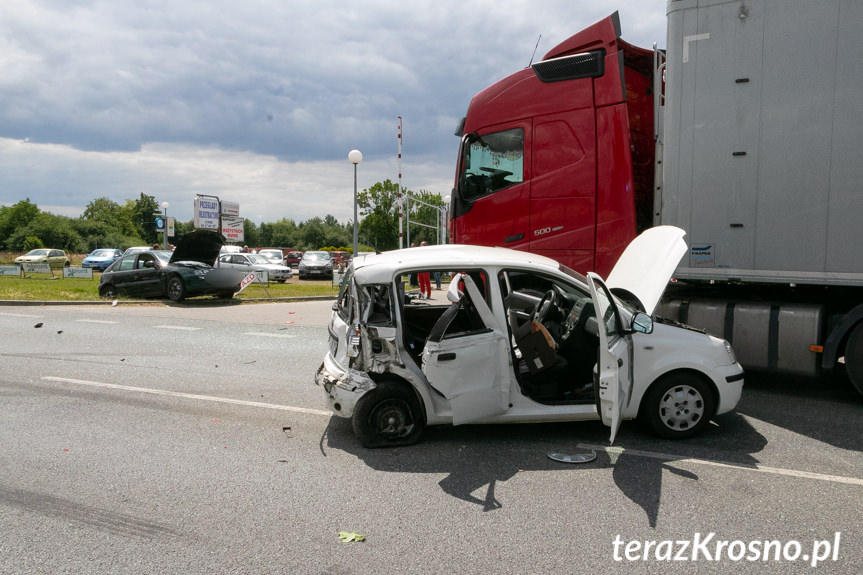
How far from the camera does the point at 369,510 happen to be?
133 inches

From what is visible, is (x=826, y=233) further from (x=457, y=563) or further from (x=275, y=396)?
(x=275, y=396)

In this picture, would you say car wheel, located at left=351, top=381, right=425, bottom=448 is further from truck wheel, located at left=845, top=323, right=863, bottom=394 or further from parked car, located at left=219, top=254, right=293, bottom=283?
parked car, located at left=219, top=254, right=293, bottom=283

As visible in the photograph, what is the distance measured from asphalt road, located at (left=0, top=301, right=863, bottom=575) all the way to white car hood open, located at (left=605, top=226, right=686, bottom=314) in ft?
3.90

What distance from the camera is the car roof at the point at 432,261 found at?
4.28m

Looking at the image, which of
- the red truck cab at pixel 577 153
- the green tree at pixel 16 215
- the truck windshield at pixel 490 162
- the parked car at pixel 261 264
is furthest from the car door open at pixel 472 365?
the green tree at pixel 16 215

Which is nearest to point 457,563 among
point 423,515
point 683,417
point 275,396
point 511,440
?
point 423,515

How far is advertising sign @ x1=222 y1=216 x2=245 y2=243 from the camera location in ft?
83.9

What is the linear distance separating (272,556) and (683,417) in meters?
3.29

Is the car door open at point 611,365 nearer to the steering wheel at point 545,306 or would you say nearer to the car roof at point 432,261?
the car roof at point 432,261

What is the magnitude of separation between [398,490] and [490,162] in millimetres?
5050

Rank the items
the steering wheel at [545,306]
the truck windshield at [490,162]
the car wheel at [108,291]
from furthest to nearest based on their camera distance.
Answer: the car wheel at [108,291], the truck windshield at [490,162], the steering wheel at [545,306]

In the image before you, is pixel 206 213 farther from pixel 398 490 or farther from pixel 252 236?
pixel 252 236

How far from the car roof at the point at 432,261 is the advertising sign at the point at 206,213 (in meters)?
21.7

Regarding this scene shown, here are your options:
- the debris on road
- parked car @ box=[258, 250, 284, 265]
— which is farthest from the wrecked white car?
parked car @ box=[258, 250, 284, 265]
